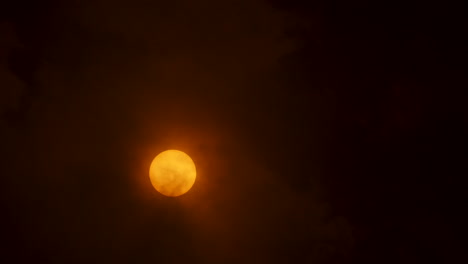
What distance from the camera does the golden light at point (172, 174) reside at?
3.35 metres

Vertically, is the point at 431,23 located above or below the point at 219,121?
above

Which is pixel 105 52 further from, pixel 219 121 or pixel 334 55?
pixel 334 55

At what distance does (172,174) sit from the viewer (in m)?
3.35

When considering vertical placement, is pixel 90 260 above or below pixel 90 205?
below

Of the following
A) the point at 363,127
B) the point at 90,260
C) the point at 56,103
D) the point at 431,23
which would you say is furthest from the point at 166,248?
the point at 431,23

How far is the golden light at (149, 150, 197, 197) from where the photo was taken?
132 inches

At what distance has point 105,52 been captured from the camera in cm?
335

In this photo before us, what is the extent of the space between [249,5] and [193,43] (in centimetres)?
49

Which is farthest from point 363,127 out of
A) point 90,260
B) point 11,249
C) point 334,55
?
point 11,249

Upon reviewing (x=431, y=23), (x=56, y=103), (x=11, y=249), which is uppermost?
(x=431, y=23)

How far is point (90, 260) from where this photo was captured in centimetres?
338

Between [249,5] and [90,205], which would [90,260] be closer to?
[90,205]

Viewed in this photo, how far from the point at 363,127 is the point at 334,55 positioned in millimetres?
564

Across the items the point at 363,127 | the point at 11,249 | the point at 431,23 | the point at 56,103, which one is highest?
the point at 431,23
